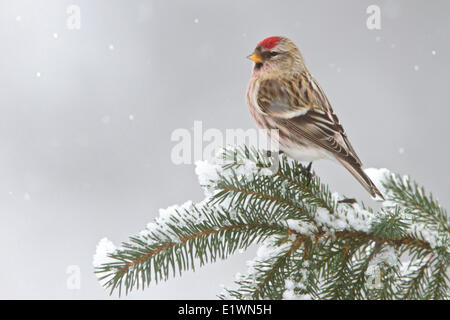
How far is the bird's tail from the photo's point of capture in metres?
1.39

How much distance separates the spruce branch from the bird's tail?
6 cm

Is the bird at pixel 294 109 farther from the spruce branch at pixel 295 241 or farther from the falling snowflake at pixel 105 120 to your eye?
the falling snowflake at pixel 105 120

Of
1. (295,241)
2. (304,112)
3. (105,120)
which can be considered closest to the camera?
(295,241)

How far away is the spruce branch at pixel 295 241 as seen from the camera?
3.87ft

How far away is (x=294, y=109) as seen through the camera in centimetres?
187

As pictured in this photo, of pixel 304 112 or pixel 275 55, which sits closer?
pixel 304 112

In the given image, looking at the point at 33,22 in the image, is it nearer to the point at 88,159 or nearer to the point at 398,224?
the point at 88,159

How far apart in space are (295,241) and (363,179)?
32 cm

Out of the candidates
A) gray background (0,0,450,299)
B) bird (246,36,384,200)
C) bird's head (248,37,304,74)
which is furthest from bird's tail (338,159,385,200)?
gray background (0,0,450,299)

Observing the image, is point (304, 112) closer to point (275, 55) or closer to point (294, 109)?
point (294, 109)

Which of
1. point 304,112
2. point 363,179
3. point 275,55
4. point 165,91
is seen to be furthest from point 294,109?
point 165,91

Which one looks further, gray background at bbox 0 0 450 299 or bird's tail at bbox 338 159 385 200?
gray background at bbox 0 0 450 299

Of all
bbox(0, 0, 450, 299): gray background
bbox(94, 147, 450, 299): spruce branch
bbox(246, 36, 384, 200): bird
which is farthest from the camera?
bbox(0, 0, 450, 299): gray background

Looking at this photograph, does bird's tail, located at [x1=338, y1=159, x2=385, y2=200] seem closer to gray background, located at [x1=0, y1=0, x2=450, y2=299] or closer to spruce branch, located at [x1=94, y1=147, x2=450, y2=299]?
spruce branch, located at [x1=94, y1=147, x2=450, y2=299]
